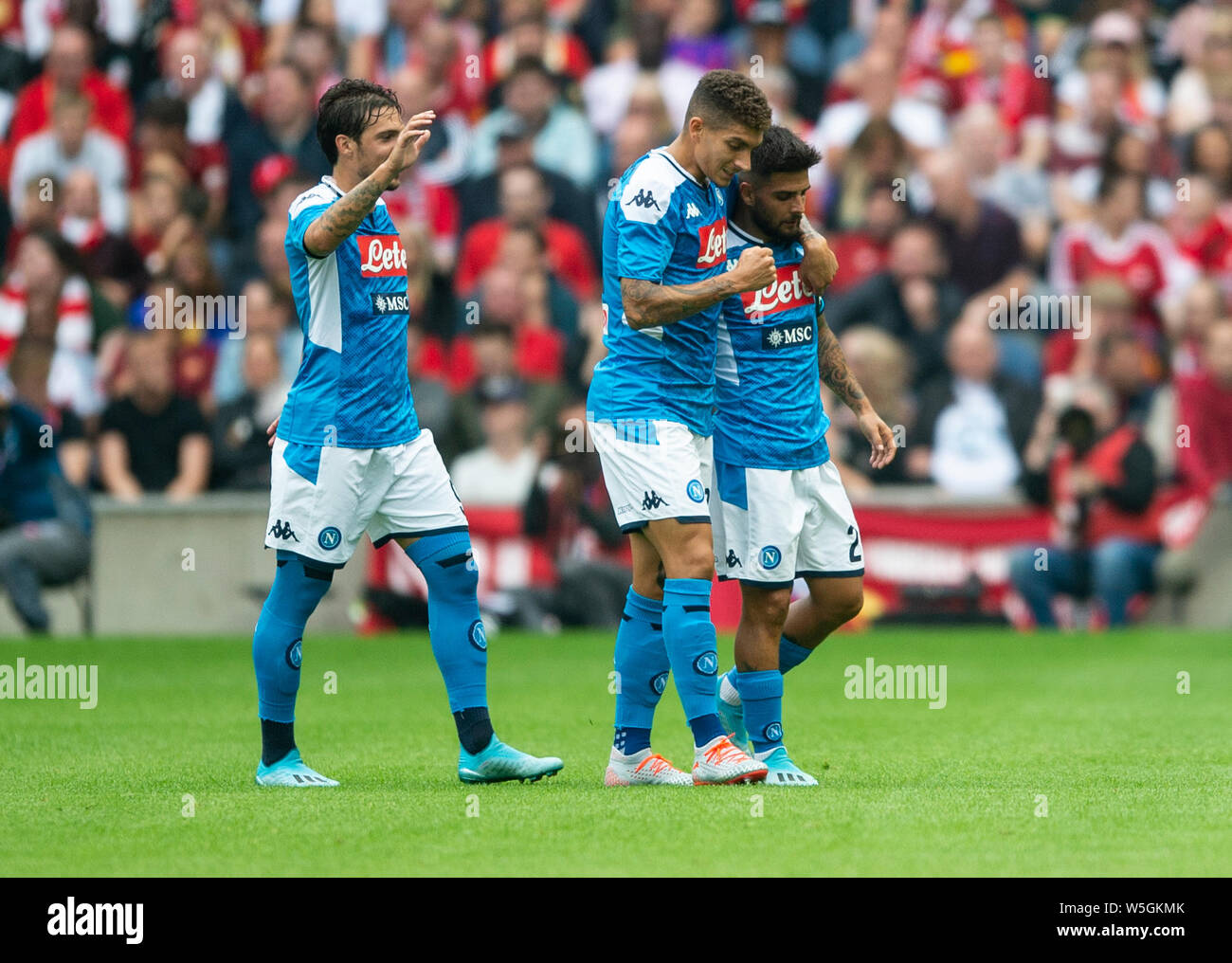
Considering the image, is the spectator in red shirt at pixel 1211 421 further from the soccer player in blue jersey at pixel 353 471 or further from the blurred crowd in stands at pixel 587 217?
the soccer player in blue jersey at pixel 353 471

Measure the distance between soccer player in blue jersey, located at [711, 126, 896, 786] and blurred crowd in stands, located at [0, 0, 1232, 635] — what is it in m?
6.95

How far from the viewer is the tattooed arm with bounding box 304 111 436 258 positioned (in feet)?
22.2

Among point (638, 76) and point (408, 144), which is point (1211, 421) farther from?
point (408, 144)

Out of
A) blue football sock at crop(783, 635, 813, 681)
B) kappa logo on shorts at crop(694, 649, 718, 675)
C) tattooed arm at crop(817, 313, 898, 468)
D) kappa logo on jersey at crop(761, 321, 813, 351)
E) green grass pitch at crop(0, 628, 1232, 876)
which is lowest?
green grass pitch at crop(0, 628, 1232, 876)

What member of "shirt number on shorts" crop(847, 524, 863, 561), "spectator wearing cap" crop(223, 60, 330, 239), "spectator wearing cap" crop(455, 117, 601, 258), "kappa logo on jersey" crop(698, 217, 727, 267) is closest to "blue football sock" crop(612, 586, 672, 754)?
"shirt number on shorts" crop(847, 524, 863, 561)

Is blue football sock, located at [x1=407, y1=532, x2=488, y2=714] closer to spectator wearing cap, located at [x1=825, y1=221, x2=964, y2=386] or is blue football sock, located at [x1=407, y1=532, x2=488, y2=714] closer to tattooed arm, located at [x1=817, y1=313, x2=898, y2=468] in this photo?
tattooed arm, located at [x1=817, y1=313, x2=898, y2=468]

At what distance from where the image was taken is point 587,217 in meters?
16.7

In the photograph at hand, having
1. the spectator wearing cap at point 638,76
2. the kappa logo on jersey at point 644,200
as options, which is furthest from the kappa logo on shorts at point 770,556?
the spectator wearing cap at point 638,76

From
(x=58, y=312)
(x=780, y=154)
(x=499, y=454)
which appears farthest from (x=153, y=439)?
(x=780, y=154)

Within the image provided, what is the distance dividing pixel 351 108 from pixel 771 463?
2020 mm

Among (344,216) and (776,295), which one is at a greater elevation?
(344,216)

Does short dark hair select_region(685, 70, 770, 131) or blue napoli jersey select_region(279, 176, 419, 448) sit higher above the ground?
short dark hair select_region(685, 70, 770, 131)

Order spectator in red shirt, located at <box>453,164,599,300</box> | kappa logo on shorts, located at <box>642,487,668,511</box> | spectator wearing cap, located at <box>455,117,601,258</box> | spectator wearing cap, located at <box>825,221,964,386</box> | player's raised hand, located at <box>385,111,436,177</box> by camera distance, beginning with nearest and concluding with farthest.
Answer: player's raised hand, located at <box>385,111,436,177</box>, kappa logo on shorts, located at <box>642,487,668,511</box>, spectator wearing cap, located at <box>825,221,964,386</box>, spectator in red shirt, located at <box>453,164,599,300</box>, spectator wearing cap, located at <box>455,117,601,258</box>
